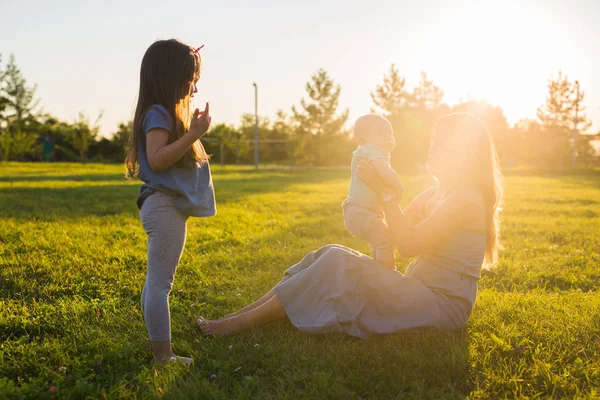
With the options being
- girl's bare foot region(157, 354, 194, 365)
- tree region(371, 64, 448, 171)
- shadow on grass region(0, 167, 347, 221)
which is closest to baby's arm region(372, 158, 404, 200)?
girl's bare foot region(157, 354, 194, 365)

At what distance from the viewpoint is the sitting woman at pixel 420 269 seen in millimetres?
3268

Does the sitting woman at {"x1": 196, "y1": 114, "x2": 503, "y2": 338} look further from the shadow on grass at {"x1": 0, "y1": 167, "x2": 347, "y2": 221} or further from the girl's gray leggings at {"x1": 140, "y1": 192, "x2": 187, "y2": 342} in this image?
the shadow on grass at {"x1": 0, "y1": 167, "x2": 347, "y2": 221}

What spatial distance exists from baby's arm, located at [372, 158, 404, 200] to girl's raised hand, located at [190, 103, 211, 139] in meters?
1.19

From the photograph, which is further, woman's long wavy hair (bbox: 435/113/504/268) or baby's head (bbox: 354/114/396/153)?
baby's head (bbox: 354/114/396/153)

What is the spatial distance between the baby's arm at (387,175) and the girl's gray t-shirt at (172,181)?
1.12 meters

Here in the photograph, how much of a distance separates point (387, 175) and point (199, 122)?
1.27 m

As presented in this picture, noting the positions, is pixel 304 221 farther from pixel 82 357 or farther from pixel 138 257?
pixel 82 357

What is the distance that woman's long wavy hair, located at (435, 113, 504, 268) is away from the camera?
3.34 m

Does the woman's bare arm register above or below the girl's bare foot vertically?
above

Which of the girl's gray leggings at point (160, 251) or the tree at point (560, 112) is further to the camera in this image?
the tree at point (560, 112)

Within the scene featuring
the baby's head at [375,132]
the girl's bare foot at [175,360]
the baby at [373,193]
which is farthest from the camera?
the baby's head at [375,132]

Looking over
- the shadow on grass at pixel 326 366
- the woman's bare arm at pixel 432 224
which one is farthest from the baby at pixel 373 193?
the shadow on grass at pixel 326 366

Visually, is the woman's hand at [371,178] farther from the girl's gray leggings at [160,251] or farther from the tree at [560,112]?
the tree at [560,112]

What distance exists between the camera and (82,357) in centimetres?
317
